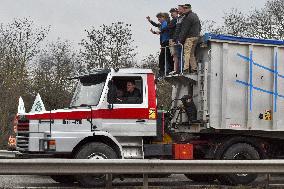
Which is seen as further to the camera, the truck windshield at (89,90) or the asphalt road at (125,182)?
the truck windshield at (89,90)

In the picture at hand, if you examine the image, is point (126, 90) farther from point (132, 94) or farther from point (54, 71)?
point (54, 71)

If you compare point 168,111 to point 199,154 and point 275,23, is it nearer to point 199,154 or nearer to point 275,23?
point 199,154

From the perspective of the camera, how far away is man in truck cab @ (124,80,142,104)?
36.5 ft

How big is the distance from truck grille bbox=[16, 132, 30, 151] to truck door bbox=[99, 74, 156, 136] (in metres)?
1.54

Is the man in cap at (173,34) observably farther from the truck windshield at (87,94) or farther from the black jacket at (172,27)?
the truck windshield at (87,94)

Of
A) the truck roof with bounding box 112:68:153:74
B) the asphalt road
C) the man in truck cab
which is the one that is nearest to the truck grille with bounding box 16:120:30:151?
the asphalt road

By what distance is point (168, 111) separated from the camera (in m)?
12.3

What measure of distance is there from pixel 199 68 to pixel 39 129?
3696 millimetres

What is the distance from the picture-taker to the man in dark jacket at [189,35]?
11.9 m

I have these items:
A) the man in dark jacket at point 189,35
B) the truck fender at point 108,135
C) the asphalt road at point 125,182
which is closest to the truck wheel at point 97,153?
the truck fender at point 108,135

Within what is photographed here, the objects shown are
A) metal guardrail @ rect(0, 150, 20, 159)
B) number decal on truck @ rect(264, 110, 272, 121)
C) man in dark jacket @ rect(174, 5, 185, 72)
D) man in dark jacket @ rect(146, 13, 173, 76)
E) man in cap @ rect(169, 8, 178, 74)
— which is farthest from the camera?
man in dark jacket @ rect(146, 13, 173, 76)

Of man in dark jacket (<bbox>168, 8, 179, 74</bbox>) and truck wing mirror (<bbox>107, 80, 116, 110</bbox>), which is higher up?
man in dark jacket (<bbox>168, 8, 179, 74</bbox>)

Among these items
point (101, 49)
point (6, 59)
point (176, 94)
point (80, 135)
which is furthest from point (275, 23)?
point (80, 135)

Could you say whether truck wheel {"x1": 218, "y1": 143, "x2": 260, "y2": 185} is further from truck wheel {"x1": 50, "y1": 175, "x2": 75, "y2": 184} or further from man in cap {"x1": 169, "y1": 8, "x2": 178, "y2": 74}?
truck wheel {"x1": 50, "y1": 175, "x2": 75, "y2": 184}
